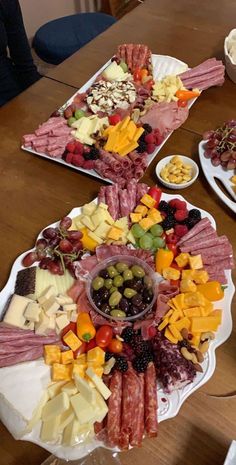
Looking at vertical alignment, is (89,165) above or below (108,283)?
above

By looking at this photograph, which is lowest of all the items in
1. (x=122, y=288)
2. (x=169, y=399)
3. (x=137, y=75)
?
(x=169, y=399)

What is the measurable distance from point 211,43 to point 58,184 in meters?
1.17

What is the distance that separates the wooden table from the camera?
103cm

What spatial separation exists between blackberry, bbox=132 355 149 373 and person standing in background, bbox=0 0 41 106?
167cm

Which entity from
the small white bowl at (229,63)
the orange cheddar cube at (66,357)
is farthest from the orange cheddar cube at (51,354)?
the small white bowl at (229,63)

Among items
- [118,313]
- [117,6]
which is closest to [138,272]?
[118,313]

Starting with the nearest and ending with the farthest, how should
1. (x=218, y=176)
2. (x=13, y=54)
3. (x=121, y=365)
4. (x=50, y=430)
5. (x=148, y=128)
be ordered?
(x=50, y=430) < (x=121, y=365) < (x=218, y=176) < (x=148, y=128) < (x=13, y=54)

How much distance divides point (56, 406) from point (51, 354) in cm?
14

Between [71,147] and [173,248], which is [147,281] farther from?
[71,147]

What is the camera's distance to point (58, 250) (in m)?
1.36

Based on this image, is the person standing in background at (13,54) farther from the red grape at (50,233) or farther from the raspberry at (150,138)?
the red grape at (50,233)

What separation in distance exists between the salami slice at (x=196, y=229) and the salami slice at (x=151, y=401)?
426mm

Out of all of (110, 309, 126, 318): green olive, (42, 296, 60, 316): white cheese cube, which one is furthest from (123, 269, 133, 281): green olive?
(42, 296, 60, 316): white cheese cube

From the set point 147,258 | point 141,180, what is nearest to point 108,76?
point 141,180
